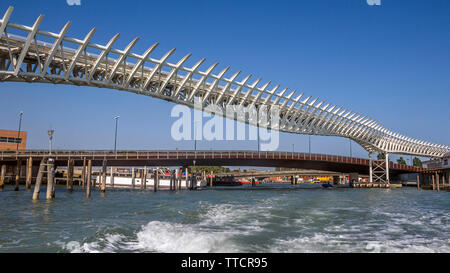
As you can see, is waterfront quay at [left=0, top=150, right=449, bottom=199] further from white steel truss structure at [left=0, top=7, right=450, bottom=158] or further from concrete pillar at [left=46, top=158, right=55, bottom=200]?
concrete pillar at [left=46, top=158, right=55, bottom=200]

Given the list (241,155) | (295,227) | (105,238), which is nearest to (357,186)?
(241,155)

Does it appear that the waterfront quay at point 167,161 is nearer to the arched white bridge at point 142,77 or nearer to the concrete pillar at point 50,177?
the arched white bridge at point 142,77

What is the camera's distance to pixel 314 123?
6488 cm

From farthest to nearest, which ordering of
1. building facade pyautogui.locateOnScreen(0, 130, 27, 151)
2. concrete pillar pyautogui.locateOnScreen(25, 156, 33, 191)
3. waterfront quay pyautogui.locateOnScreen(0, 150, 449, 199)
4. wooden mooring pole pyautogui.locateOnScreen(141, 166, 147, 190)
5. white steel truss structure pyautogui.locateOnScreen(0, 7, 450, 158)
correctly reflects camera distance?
building facade pyautogui.locateOnScreen(0, 130, 27, 151)
wooden mooring pole pyautogui.locateOnScreen(141, 166, 147, 190)
waterfront quay pyautogui.locateOnScreen(0, 150, 449, 199)
concrete pillar pyautogui.locateOnScreen(25, 156, 33, 191)
white steel truss structure pyautogui.locateOnScreen(0, 7, 450, 158)

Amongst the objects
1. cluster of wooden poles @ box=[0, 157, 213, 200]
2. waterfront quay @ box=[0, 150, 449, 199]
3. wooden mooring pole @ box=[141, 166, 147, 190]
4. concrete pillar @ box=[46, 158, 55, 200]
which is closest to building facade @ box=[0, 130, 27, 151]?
waterfront quay @ box=[0, 150, 449, 199]

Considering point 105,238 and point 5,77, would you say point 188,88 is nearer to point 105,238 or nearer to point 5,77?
point 5,77

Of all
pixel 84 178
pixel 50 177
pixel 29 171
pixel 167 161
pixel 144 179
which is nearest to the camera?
pixel 50 177

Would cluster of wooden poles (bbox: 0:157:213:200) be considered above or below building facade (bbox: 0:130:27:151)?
below

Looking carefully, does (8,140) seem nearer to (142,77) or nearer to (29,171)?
(29,171)

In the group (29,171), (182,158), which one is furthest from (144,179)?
(29,171)

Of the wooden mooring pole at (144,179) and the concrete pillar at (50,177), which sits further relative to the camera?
the wooden mooring pole at (144,179)

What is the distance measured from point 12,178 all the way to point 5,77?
54.7 meters

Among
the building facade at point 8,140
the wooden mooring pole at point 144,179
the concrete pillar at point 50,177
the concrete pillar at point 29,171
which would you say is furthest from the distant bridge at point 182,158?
the concrete pillar at point 50,177

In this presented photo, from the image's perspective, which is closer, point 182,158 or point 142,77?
point 142,77
